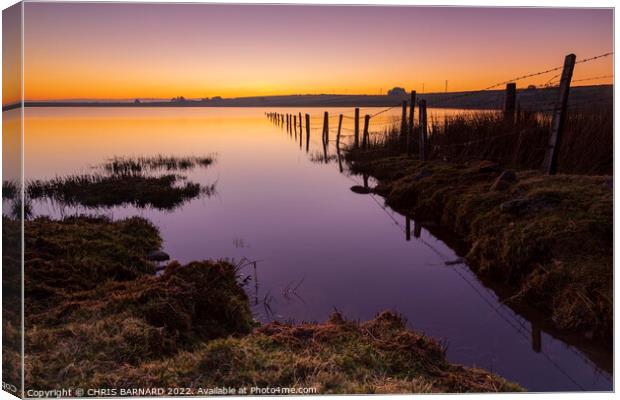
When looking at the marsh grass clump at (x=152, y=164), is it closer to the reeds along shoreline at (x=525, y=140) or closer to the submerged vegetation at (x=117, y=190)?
the submerged vegetation at (x=117, y=190)

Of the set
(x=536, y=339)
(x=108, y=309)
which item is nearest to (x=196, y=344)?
(x=108, y=309)

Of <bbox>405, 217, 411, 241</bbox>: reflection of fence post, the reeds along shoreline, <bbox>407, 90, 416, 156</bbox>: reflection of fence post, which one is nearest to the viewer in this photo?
<bbox>405, 217, 411, 241</bbox>: reflection of fence post

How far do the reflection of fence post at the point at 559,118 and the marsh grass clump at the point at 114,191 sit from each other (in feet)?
22.4

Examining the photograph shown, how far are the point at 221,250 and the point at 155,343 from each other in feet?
12.4

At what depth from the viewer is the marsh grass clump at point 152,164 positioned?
14.6 m

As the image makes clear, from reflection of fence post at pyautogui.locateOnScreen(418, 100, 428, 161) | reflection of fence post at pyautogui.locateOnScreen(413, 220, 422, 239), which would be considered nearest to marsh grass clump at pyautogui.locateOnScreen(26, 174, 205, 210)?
reflection of fence post at pyautogui.locateOnScreen(413, 220, 422, 239)

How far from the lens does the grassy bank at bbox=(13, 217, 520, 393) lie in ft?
10.2

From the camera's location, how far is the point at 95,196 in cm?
1064

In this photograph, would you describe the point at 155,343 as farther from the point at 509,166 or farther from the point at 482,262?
the point at 509,166

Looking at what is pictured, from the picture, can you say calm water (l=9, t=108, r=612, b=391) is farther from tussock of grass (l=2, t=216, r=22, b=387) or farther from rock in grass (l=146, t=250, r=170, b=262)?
tussock of grass (l=2, t=216, r=22, b=387)

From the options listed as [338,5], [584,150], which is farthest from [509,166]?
[338,5]

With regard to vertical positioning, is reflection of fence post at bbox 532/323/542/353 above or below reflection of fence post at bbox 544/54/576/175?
below

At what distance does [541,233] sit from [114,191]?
28.6ft

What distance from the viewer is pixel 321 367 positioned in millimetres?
3188
